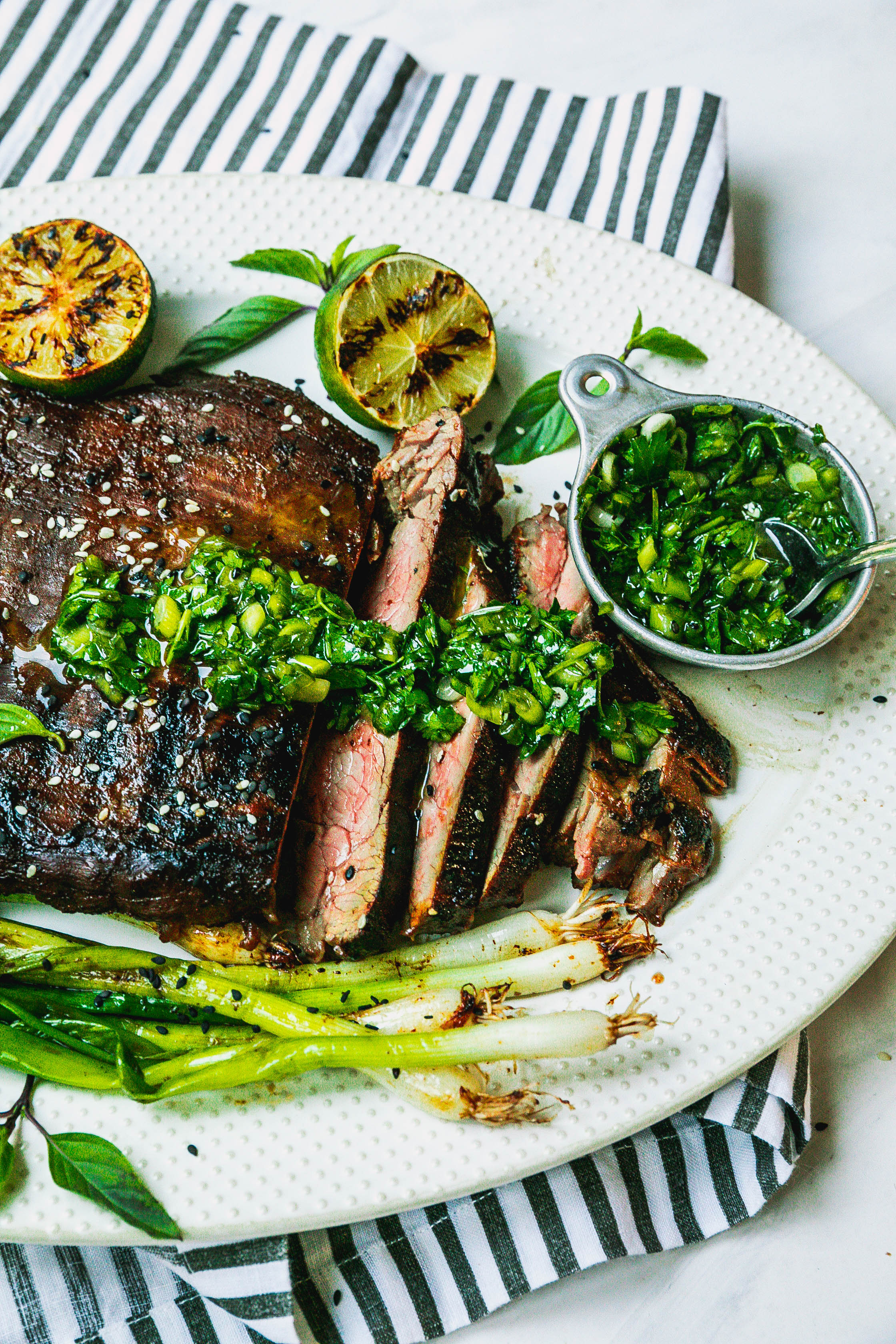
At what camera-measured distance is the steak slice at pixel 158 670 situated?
3.43m

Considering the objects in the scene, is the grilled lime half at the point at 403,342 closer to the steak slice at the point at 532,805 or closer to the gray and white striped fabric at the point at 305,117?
the steak slice at the point at 532,805

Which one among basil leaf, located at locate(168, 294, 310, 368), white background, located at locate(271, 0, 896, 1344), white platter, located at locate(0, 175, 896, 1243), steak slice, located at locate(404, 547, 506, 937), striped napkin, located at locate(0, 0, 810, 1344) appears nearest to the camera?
white platter, located at locate(0, 175, 896, 1243)

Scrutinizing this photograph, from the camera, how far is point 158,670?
3.51 m

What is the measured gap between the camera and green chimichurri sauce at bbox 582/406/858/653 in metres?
3.73

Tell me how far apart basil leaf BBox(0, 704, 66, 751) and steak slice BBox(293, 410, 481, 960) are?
2.92 feet

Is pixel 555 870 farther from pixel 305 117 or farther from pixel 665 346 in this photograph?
pixel 305 117

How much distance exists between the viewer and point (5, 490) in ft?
12.4

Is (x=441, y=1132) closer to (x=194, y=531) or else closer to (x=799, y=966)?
(x=799, y=966)

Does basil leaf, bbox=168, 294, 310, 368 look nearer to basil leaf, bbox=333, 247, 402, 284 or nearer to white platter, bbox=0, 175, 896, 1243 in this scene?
white platter, bbox=0, 175, 896, 1243

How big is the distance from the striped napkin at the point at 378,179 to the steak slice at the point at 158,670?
1.36 meters

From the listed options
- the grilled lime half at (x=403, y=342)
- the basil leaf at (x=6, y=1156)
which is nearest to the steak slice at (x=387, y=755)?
the grilled lime half at (x=403, y=342)

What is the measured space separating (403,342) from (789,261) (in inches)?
90.2

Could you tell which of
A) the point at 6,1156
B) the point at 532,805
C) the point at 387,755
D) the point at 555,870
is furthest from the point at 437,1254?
the point at 387,755

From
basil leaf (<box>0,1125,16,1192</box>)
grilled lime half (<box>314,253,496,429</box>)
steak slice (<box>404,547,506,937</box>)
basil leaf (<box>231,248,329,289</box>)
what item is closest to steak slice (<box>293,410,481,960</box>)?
steak slice (<box>404,547,506,937</box>)
